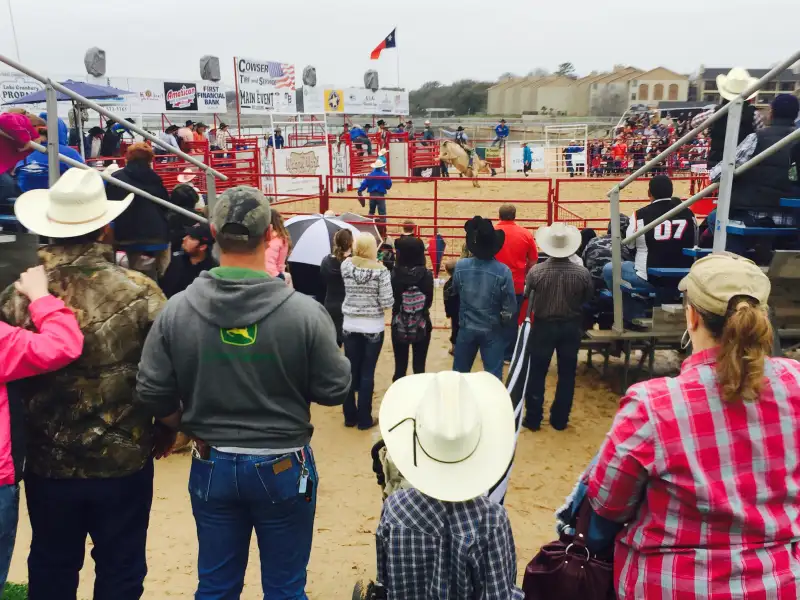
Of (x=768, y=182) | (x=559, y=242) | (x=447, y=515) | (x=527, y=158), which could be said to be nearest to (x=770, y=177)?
(x=768, y=182)

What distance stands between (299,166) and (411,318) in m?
14.9

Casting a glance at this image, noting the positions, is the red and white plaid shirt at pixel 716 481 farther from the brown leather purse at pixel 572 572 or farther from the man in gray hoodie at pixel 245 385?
the man in gray hoodie at pixel 245 385

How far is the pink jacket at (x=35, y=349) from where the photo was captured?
2.33 metres

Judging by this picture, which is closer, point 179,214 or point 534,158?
point 179,214

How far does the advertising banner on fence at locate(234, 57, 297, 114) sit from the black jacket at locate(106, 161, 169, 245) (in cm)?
1938

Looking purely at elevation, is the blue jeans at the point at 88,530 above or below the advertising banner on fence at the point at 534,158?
below

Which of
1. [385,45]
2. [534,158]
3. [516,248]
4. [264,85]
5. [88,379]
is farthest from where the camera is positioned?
[385,45]

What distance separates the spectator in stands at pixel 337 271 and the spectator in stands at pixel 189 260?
102 cm

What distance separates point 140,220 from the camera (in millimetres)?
4906

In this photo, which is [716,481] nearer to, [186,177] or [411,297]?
[411,297]

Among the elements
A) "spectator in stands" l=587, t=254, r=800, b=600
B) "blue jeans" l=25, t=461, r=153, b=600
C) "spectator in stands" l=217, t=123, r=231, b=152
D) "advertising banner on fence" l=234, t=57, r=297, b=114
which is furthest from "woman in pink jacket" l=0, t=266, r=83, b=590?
"advertising banner on fence" l=234, t=57, r=297, b=114

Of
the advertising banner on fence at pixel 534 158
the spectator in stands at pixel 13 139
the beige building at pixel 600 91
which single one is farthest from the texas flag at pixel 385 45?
the beige building at pixel 600 91

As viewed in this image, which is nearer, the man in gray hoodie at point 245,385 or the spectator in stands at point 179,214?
the man in gray hoodie at point 245,385

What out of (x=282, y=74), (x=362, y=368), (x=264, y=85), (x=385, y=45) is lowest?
(x=362, y=368)
